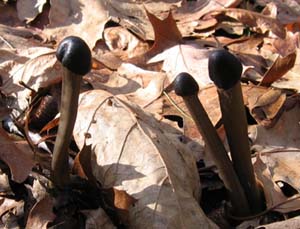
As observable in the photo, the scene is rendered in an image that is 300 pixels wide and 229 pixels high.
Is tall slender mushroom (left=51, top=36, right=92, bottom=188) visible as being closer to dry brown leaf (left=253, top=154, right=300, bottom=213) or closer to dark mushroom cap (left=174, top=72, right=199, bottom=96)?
dark mushroom cap (left=174, top=72, right=199, bottom=96)

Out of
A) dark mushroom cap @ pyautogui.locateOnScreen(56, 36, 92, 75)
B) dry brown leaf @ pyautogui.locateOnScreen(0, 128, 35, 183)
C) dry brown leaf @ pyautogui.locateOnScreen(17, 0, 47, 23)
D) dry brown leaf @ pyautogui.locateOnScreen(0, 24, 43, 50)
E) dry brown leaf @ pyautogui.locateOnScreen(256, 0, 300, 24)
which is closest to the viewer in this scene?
dark mushroom cap @ pyautogui.locateOnScreen(56, 36, 92, 75)

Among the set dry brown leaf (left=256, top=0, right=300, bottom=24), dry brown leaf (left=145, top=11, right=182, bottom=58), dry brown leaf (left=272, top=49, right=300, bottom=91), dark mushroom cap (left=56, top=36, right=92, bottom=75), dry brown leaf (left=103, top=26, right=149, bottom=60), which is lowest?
dry brown leaf (left=256, top=0, right=300, bottom=24)

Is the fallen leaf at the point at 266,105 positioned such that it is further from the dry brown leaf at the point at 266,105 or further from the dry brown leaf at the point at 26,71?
the dry brown leaf at the point at 26,71

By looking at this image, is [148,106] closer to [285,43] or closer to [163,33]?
[163,33]

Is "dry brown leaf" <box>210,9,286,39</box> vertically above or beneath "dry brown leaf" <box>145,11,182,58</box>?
beneath

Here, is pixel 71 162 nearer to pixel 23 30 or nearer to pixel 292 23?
pixel 23 30

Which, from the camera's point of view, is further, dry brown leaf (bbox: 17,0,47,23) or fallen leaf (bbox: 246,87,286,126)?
dry brown leaf (bbox: 17,0,47,23)

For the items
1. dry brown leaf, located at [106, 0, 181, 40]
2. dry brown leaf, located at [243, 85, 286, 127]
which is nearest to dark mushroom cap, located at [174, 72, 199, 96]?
dry brown leaf, located at [243, 85, 286, 127]

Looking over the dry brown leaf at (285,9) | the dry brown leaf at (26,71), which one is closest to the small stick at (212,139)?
the dry brown leaf at (26,71)
